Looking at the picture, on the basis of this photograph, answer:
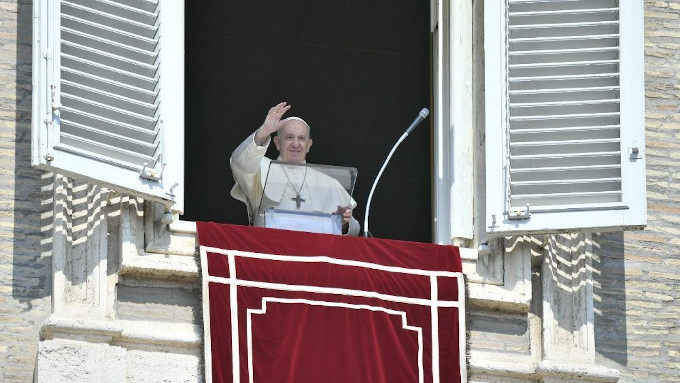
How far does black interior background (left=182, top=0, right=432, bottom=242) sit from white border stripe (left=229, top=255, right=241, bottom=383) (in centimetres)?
326

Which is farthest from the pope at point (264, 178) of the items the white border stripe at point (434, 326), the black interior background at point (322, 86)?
the black interior background at point (322, 86)

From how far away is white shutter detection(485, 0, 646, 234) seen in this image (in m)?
14.7

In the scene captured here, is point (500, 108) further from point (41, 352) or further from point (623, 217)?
point (41, 352)

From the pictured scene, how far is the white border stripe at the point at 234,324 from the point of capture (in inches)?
561

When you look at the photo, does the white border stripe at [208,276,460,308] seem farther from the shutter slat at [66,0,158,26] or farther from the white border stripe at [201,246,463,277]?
the shutter slat at [66,0,158,26]

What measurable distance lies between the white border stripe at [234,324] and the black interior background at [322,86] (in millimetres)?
3262

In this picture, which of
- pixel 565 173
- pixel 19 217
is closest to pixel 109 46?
pixel 19 217

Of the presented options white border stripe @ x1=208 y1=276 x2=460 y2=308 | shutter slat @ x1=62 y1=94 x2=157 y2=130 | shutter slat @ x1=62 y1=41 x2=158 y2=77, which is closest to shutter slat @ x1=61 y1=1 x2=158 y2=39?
shutter slat @ x1=62 y1=41 x2=158 y2=77

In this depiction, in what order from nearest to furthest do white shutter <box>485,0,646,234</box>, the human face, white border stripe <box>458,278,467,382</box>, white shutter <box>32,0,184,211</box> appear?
white shutter <box>32,0,184,211</box> → white border stripe <box>458,278,467,382</box> → white shutter <box>485,0,646,234</box> → the human face

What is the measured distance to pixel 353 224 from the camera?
51.5 feet

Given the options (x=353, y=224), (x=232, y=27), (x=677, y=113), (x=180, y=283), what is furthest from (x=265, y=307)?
(x=232, y=27)

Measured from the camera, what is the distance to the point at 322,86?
18.2 metres

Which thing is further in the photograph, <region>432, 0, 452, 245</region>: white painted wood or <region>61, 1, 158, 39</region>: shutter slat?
<region>432, 0, 452, 245</region>: white painted wood

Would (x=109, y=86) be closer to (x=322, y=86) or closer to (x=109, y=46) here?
(x=109, y=46)
